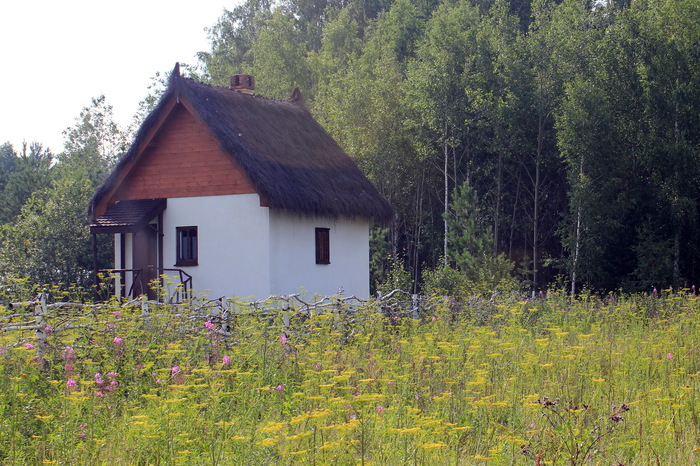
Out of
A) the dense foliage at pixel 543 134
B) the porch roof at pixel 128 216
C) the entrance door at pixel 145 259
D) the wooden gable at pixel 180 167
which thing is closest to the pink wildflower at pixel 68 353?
the wooden gable at pixel 180 167

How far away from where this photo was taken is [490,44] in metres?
31.6

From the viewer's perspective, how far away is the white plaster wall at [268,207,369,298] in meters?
18.0

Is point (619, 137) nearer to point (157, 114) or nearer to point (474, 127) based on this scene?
point (474, 127)

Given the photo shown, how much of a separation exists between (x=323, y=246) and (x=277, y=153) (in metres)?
2.71

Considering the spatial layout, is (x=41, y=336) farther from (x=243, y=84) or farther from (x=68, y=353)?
(x=243, y=84)

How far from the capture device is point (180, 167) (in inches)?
734

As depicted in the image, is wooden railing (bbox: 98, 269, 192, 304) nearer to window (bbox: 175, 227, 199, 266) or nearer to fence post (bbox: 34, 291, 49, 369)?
window (bbox: 175, 227, 199, 266)

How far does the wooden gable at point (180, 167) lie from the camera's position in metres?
18.0

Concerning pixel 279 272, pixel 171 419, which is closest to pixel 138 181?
pixel 279 272

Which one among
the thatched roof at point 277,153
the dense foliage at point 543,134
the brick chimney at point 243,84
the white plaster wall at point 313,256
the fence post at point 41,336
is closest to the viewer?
the fence post at point 41,336

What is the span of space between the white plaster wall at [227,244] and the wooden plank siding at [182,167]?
298mm

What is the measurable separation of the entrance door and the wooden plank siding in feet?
3.29

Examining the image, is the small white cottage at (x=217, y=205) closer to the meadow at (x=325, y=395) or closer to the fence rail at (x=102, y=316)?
the fence rail at (x=102, y=316)

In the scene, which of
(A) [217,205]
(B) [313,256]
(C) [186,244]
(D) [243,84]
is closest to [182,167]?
(A) [217,205]
